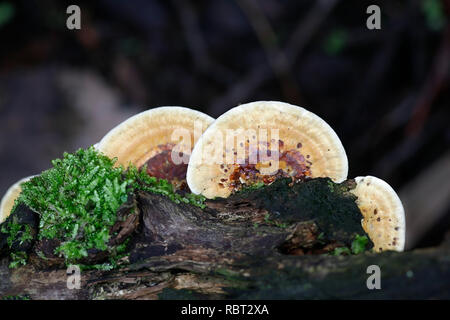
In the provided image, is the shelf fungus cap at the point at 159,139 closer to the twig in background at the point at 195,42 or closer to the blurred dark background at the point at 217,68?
the blurred dark background at the point at 217,68

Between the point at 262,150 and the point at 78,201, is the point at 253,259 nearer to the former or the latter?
the point at 262,150

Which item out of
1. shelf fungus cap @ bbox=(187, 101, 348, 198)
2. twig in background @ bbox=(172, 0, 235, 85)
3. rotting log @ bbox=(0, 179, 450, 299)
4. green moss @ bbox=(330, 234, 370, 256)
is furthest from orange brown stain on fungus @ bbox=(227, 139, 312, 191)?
twig in background @ bbox=(172, 0, 235, 85)

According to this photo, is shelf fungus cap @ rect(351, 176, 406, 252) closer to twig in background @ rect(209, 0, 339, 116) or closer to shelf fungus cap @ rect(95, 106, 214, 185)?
shelf fungus cap @ rect(95, 106, 214, 185)
